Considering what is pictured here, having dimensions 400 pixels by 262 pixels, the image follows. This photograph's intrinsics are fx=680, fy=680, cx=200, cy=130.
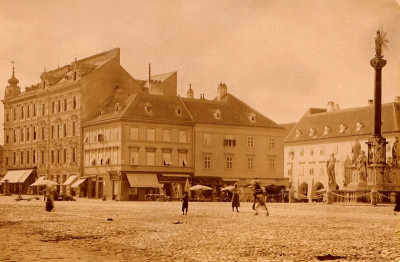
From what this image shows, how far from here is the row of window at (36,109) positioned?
180 feet

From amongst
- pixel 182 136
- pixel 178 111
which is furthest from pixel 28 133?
pixel 182 136

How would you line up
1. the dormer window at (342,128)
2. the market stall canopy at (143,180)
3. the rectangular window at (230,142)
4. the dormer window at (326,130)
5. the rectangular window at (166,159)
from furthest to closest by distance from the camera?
1. the dormer window at (326,130)
2. the dormer window at (342,128)
3. the rectangular window at (230,142)
4. the rectangular window at (166,159)
5. the market stall canopy at (143,180)

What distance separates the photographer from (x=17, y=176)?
47219 mm

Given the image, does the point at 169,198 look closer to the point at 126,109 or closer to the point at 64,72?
the point at 126,109

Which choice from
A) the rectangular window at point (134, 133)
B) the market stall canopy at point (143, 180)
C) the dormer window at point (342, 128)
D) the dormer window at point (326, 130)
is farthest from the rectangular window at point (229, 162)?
the dormer window at point (326, 130)

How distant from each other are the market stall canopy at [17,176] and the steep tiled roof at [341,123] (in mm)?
35580

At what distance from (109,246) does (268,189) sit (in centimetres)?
4647

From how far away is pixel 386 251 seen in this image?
1189 cm

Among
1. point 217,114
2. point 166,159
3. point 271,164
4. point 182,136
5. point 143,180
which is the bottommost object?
point 143,180

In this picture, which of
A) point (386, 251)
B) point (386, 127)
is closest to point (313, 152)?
point (386, 127)

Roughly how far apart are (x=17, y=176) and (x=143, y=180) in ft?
35.1

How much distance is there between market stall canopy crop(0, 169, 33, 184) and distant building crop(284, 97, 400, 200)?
92.8ft

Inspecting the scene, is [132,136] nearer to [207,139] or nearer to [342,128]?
[207,139]

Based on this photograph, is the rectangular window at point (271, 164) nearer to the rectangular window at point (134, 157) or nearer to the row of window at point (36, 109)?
the rectangular window at point (134, 157)
